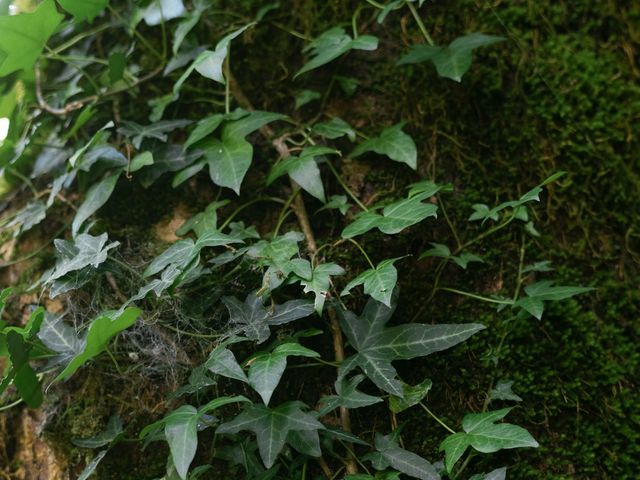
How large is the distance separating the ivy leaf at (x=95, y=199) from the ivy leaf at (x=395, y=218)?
0.67 metres

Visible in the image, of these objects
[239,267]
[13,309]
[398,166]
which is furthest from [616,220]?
[13,309]

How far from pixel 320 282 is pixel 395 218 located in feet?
0.77

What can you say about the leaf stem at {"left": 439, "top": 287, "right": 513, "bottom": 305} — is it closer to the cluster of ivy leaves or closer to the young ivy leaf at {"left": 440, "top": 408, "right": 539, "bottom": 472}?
the cluster of ivy leaves

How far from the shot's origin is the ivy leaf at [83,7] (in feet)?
5.01

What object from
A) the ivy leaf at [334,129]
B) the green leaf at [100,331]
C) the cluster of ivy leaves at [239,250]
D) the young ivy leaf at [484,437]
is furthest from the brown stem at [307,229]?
the green leaf at [100,331]

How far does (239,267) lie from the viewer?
141 centimetres

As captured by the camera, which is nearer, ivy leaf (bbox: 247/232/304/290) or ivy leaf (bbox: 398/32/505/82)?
ivy leaf (bbox: 247/232/304/290)

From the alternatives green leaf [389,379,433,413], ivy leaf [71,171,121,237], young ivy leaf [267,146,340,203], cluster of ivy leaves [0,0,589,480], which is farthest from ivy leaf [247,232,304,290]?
ivy leaf [71,171,121,237]

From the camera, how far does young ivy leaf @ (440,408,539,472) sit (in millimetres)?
1146

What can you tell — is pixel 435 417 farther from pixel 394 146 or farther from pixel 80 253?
pixel 80 253

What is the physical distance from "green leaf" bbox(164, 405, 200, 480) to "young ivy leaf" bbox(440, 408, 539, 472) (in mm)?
508

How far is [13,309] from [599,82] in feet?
6.02

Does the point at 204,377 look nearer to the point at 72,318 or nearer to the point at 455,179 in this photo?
the point at 72,318

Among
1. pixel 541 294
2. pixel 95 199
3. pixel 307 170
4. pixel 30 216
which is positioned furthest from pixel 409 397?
pixel 30 216
